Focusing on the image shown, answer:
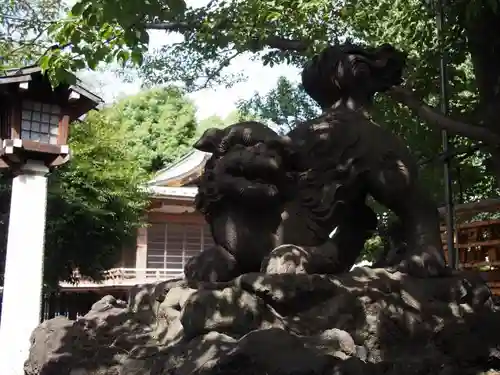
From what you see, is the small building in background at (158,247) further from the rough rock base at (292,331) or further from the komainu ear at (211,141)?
the rough rock base at (292,331)

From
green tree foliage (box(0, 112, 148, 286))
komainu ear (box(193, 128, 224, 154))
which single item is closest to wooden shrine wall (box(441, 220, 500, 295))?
komainu ear (box(193, 128, 224, 154))

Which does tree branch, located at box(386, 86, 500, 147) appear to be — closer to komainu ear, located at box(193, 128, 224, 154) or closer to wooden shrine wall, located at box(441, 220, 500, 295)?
wooden shrine wall, located at box(441, 220, 500, 295)

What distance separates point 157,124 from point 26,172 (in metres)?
17.3

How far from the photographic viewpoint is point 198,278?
2.86 m

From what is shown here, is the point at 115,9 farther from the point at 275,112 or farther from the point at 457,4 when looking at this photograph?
the point at 275,112

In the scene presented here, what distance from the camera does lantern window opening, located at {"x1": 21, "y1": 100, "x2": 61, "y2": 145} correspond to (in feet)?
22.8

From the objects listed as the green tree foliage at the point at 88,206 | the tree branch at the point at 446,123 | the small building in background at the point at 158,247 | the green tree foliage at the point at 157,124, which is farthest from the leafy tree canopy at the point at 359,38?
the green tree foliage at the point at 157,124

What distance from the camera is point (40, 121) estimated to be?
706 centimetres

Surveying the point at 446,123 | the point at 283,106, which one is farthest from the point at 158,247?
the point at 446,123

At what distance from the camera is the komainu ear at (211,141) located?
298cm

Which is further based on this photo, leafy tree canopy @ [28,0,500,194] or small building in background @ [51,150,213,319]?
small building in background @ [51,150,213,319]

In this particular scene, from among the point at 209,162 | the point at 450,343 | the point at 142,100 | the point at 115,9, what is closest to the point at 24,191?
the point at 115,9

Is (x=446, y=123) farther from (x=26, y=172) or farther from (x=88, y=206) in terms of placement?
(x=88, y=206)

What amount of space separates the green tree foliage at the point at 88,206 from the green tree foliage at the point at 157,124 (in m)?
10.7
